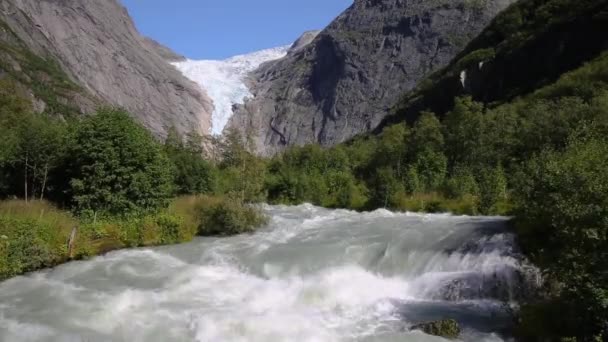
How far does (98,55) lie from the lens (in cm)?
16975

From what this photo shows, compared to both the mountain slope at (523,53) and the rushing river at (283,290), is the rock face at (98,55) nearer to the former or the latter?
the mountain slope at (523,53)

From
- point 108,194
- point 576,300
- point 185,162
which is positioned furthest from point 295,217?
point 576,300

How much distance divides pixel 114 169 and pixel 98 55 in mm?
161820

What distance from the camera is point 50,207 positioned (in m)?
21.8

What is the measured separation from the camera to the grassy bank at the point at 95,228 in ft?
55.6

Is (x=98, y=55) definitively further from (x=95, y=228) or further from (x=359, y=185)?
(x=95, y=228)

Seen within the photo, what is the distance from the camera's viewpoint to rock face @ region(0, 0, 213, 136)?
145m

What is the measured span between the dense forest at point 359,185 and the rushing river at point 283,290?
57.0 inches

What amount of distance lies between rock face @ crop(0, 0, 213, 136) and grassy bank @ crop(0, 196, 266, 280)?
4987 inches

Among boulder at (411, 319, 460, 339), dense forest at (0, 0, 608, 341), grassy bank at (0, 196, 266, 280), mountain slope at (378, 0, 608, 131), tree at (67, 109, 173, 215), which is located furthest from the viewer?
mountain slope at (378, 0, 608, 131)

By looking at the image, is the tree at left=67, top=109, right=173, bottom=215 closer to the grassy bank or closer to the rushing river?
the grassy bank

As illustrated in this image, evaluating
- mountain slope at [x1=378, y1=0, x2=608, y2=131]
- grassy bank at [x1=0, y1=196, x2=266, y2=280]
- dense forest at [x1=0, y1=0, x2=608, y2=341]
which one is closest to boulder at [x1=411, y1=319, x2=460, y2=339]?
dense forest at [x1=0, y1=0, x2=608, y2=341]

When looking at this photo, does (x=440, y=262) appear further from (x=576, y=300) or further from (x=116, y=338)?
(x=116, y=338)

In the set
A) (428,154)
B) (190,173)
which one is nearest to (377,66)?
(428,154)
